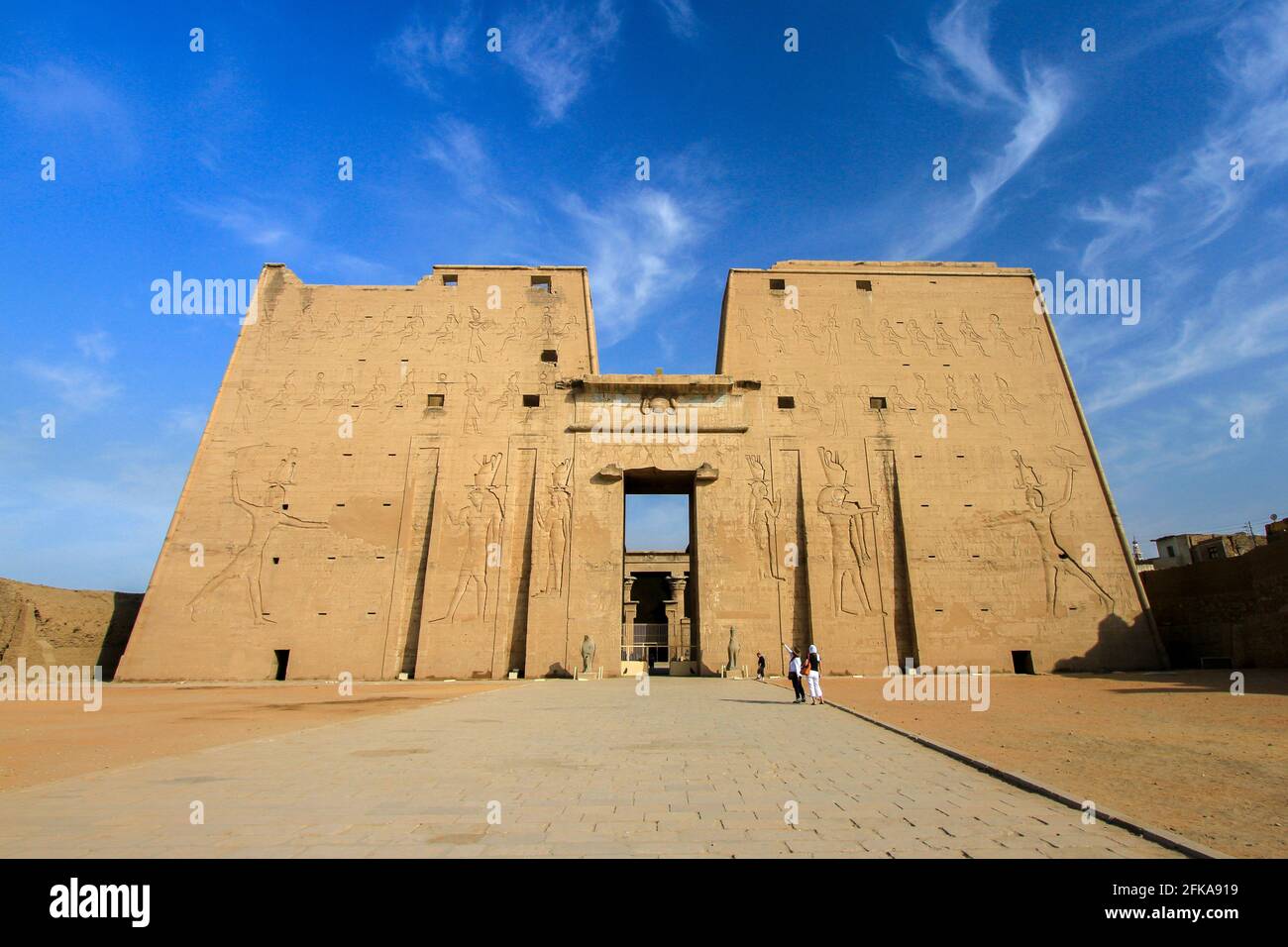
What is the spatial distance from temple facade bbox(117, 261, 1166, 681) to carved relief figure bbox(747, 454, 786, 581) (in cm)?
7

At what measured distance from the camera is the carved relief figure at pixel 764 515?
21.7 meters

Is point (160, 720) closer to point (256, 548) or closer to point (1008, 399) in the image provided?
point (256, 548)

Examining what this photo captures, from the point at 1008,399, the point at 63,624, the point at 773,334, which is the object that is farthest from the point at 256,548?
the point at 1008,399

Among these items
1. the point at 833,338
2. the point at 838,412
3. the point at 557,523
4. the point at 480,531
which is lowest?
the point at 480,531

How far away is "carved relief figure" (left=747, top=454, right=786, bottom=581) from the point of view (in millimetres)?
21672

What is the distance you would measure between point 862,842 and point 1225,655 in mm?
23329

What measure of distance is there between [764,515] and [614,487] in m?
5.07

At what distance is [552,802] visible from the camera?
451 cm

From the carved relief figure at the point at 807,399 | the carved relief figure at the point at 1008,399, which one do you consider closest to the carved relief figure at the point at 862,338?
the carved relief figure at the point at 807,399
